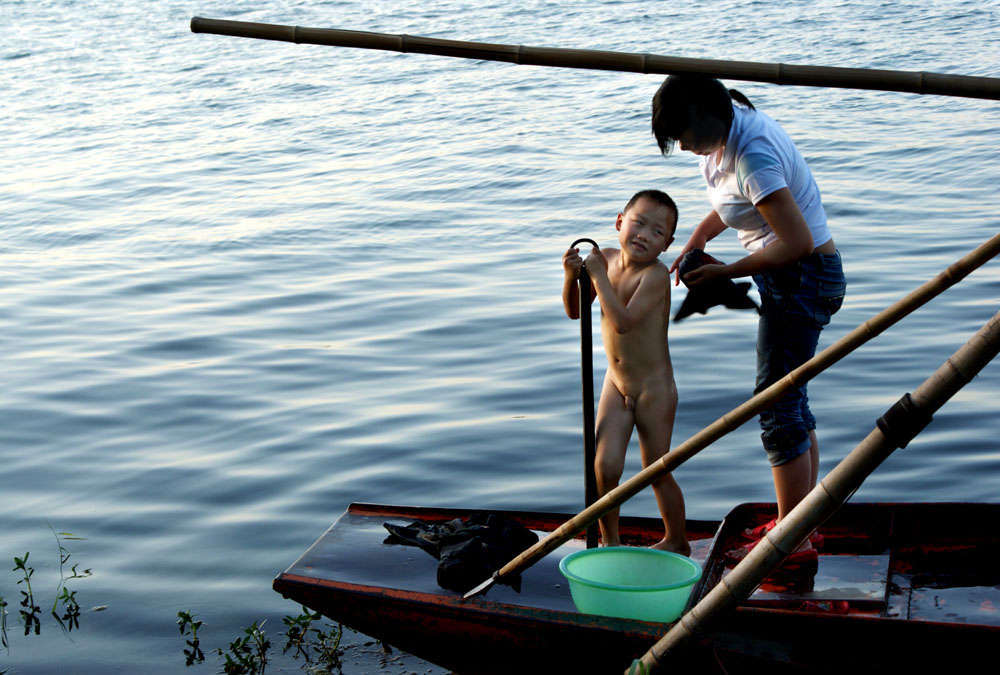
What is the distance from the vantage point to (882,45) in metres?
20.1

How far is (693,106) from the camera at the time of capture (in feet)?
13.3

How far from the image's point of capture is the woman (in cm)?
407

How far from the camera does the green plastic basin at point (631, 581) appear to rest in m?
4.01

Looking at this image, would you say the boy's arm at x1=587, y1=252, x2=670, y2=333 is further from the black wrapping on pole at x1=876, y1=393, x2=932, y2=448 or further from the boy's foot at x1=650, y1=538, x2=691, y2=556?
the black wrapping on pole at x1=876, y1=393, x2=932, y2=448

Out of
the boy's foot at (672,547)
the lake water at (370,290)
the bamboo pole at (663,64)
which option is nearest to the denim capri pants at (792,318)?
the boy's foot at (672,547)

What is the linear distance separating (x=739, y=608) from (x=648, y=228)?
138 cm

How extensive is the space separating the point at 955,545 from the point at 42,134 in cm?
1789

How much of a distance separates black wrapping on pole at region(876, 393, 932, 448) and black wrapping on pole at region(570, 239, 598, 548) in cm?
123

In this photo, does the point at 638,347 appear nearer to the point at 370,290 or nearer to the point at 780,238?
the point at 780,238

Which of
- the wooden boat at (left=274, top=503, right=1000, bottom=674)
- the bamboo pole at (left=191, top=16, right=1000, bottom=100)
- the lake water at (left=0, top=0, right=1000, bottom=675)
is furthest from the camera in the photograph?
the lake water at (left=0, top=0, right=1000, bottom=675)

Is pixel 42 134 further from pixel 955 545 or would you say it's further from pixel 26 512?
pixel 955 545

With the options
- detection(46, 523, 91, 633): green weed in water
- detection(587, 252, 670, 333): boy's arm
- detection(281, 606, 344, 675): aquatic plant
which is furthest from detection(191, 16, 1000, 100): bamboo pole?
detection(46, 523, 91, 633): green weed in water

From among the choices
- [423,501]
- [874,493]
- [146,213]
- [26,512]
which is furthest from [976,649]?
[146,213]

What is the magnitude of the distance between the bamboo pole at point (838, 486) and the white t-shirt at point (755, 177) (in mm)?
1009
